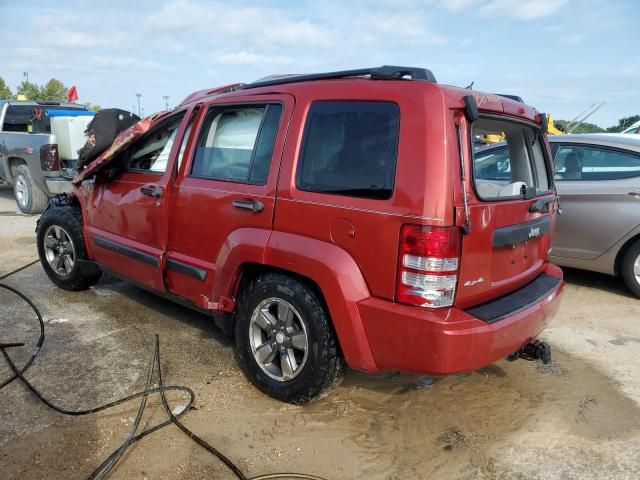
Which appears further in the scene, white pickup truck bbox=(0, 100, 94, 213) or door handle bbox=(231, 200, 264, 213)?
white pickup truck bbox=(0, 100, 94, 213)

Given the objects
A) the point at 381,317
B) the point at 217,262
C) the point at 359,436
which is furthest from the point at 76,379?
the point at 381,317

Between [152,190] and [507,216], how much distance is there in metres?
2.38

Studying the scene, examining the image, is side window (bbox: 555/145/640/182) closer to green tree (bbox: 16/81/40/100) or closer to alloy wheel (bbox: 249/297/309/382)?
alloy wheel (bbox: 249/297/309/382)

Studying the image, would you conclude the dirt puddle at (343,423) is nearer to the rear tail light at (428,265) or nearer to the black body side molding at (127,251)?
the black body side molding at (127,251)

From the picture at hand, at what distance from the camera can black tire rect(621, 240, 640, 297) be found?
5.05 meters

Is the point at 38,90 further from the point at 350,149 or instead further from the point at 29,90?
the point at 350,149

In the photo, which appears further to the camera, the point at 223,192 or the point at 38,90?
the point at 38,90

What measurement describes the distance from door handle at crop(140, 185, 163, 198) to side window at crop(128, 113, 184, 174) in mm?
121

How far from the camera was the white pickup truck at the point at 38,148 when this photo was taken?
8.41m

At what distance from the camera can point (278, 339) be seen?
9.96 feet

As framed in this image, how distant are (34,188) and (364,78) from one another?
8.10 m

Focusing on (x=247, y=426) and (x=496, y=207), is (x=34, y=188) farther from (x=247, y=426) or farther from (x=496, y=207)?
(x=496, y=207)

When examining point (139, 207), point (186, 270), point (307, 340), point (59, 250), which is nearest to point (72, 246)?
point (59, 250)

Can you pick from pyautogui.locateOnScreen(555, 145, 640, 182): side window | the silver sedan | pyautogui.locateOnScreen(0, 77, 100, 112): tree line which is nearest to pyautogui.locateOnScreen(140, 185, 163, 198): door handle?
the silver sedan
